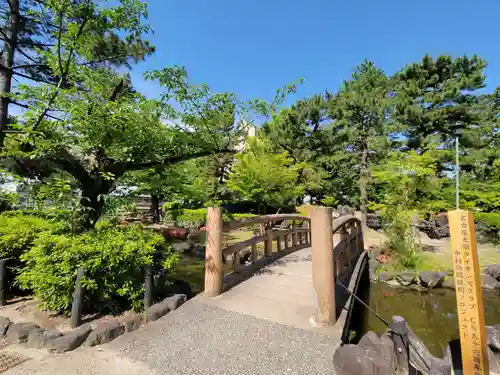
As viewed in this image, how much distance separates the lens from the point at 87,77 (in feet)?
13.3

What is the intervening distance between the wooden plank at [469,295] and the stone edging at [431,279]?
545 cm

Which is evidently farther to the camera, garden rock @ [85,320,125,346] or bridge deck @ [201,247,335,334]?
bridge deck @ [201,247,335,334]

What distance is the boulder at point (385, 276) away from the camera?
7211 millimetres

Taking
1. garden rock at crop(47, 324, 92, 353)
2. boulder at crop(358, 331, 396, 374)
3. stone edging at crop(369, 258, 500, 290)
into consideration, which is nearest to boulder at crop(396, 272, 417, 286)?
stone edging at crop(369, 258, 500, 290)

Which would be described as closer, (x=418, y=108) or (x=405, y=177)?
(x=405, y=177)

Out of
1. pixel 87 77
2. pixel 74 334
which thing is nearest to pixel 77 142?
Answer: pixel 87 77

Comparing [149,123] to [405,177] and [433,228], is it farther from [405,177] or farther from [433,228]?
[433,228]

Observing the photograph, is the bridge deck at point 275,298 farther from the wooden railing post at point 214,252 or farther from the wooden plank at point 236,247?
the wooden plank at point 236,247

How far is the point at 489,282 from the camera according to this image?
6.56m

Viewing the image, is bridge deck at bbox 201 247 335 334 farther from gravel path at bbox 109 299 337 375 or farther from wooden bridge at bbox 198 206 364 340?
gravel path at bbox 109 299 337 375

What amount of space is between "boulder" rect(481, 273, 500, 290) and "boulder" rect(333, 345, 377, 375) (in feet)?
21.5

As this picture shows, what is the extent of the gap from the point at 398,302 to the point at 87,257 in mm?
6469

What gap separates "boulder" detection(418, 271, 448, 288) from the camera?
6.62 meters

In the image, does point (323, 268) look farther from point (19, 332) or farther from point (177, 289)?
point (19, 332)
